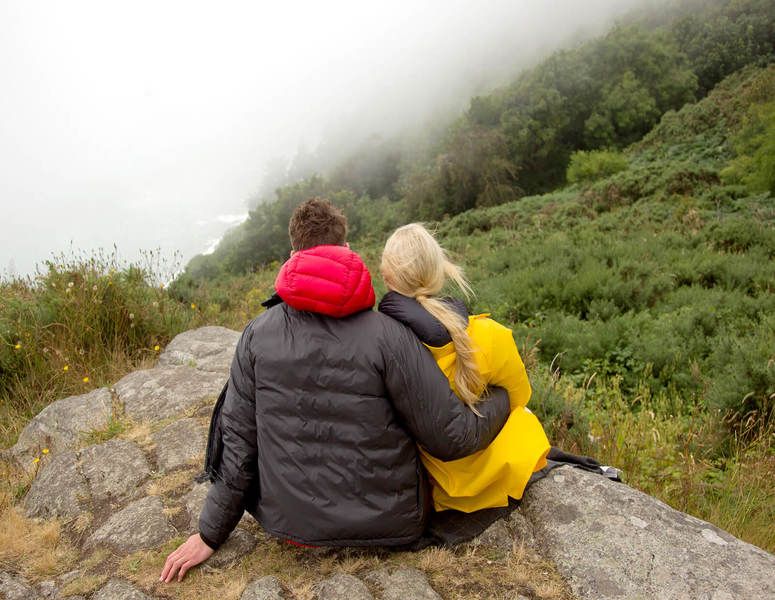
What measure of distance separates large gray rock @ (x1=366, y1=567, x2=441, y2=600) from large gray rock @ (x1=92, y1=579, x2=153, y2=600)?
0.93 m

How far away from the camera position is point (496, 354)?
2109 mm

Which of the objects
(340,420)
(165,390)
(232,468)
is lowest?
(165,390)

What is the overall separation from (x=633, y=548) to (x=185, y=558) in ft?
6.06

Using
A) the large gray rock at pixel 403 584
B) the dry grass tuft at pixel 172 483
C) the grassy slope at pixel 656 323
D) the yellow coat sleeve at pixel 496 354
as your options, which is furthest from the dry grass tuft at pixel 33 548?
the grassy slope at pixel 656 323

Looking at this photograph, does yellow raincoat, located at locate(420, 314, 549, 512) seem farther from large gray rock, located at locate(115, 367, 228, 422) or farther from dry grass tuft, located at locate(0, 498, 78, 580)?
large gray rock, located at locate(115, 367, 228, 422)

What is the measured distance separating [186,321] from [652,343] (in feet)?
16.8

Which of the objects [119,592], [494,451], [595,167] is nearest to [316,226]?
[494,451]

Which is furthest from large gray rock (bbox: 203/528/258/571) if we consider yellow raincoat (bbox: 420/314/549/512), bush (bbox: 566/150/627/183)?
bush (bbox: 566/150/627/183)

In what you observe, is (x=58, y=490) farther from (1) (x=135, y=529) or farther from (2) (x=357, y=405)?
(2) (x=357, y=405)

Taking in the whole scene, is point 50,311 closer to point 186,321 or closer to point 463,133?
point 186,321

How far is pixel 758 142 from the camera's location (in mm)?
14547

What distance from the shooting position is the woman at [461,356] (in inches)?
80.7

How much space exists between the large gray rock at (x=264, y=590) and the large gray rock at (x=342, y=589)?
0.16m

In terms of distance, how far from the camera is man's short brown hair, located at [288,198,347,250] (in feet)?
6.89
